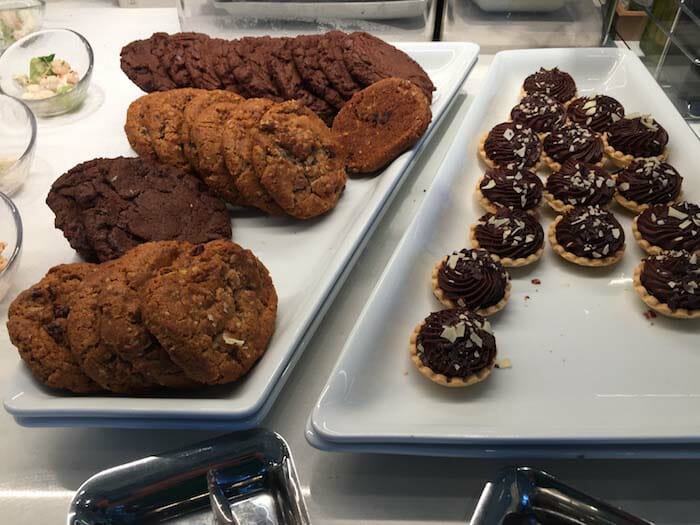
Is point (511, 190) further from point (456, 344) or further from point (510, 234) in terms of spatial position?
point (456, 344)

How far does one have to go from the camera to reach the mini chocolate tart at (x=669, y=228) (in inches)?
89.3

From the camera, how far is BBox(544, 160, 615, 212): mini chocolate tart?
2484 mm

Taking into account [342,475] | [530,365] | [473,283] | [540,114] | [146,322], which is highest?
[146,322]

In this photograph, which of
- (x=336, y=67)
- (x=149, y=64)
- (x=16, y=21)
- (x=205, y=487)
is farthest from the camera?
(x=16, y=21)

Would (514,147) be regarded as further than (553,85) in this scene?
No

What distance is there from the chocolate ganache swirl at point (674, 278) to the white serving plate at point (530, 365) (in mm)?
95

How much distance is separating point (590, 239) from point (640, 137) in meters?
0.72

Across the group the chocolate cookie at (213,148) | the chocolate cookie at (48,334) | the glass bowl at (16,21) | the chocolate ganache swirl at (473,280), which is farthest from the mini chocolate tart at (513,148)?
the glass bowl at (16,21)

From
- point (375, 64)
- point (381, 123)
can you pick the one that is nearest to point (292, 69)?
point (375, 64)

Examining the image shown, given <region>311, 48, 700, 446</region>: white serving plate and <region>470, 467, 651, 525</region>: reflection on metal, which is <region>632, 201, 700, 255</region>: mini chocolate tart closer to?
<region>311, 48, 700, 446</region>: white serving plate

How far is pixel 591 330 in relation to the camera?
2115 millimetres

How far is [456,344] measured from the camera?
189 cm

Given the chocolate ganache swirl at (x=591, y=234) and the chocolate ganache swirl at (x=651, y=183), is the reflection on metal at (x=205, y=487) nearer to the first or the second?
the chocolate ganache swirl at (x=591, y=234)

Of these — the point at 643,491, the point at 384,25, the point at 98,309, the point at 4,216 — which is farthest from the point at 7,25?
the point at 643,491
